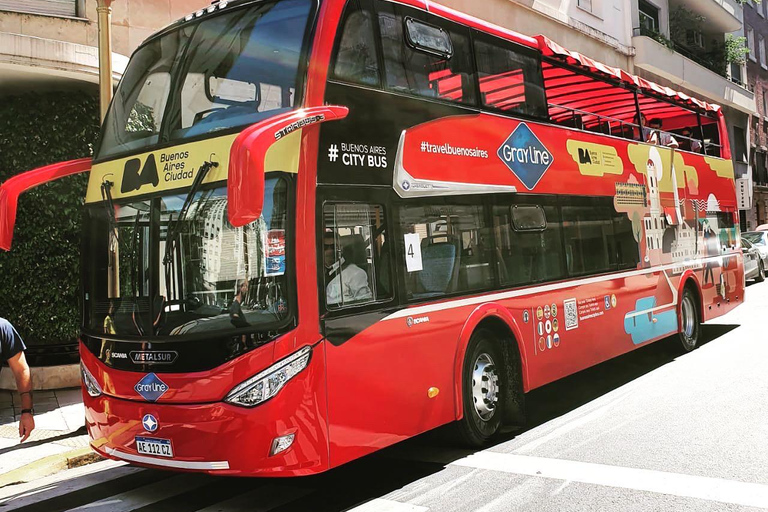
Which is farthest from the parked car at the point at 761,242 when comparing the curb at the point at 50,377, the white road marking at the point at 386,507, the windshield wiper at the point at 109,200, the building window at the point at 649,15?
the windshield wiper at the point at 109,200

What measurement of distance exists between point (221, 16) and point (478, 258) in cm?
302

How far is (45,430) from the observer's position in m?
7.76

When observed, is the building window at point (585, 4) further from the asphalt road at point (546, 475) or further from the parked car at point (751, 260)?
the asphalt road at point (546, 475)

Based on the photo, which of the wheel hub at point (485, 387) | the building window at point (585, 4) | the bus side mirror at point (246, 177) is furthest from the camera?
the building window at point (585, 4)

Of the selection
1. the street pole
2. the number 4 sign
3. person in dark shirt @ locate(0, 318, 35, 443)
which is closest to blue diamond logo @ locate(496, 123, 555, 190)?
the number 4 sign

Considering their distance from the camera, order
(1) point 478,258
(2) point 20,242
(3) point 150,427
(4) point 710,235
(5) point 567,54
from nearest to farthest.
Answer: (3) point 150,427
(1) point 478,258
(5) point 567,54
(2) point 20,242
(4) point 710,235

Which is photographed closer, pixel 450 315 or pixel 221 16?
pixel 221 16

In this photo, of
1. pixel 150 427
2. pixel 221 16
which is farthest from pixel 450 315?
pixel 221 16

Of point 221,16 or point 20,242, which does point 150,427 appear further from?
point 20,242

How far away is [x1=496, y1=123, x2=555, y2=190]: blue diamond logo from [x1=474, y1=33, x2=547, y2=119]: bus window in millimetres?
261

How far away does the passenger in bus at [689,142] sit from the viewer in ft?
38.9

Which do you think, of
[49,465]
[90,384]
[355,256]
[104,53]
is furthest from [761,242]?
[90,384]

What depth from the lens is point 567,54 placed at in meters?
8.29

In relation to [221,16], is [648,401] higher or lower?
lower
